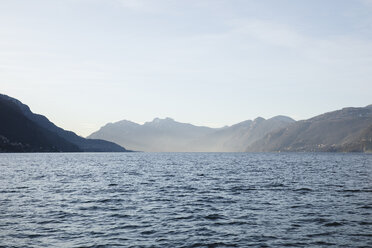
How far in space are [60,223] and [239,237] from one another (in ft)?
49.6

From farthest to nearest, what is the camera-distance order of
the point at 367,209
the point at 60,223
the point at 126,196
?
the point at 126,196 → the point at 367,209 → the point at 60,223

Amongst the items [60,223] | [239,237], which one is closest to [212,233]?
[239,237]

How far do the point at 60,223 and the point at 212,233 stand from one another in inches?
514

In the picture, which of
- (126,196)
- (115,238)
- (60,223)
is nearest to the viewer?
(115,238)

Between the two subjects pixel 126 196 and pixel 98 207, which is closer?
pixel 98 207

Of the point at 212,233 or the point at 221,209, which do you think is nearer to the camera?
the point at 212,233

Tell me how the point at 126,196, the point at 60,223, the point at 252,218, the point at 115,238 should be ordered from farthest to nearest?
the point at 126,196
the point at 252,218
the point at 60,223
the point at 115,238

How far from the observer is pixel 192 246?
21.2m

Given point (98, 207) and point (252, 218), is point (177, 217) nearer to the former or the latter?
point (252, 218)

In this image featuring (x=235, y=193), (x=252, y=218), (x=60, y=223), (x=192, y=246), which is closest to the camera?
(x=192, y=246)

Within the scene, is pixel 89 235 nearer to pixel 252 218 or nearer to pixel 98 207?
pixel 98 207

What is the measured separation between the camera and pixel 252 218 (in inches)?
1145

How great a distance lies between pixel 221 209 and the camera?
3322 cm

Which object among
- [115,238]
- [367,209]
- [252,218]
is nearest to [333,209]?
[367,209]
